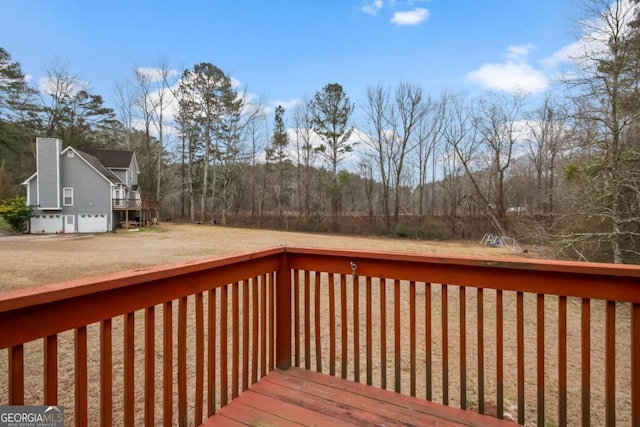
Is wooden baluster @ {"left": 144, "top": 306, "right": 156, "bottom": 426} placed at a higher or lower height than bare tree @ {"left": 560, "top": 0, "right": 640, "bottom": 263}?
lower

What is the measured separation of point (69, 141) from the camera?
23.2 meters

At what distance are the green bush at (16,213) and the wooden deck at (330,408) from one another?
2041 cm

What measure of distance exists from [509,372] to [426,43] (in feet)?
35.4

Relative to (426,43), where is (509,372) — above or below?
below

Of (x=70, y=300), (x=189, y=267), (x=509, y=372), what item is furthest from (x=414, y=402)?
(x=509, y=372)

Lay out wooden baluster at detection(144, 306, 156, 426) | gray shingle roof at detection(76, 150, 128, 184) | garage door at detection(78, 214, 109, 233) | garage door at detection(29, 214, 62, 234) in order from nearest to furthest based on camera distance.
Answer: wooden baluster at detection(144, 306, 156, 426)
garage door at detection(29, 214, 62, 234)
garage door at detection(78, 214, 109, 233)
gray shingle roof at detection(76, 150, 128, 184)

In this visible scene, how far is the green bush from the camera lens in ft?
51.8

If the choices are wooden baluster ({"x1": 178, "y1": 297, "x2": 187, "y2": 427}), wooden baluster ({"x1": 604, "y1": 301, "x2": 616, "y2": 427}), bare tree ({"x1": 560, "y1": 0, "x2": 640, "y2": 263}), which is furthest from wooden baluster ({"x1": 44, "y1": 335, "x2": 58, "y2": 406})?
bare tree ({"x1": 560, "y1": 0, "x2": 640, "y2": 263})

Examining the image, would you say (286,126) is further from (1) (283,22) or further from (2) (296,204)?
(1) (283,22)

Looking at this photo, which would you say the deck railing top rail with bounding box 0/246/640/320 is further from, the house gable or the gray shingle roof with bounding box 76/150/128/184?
the gray shingle roof with bounding box 76/150/128/184

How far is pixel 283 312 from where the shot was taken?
213 centimetres

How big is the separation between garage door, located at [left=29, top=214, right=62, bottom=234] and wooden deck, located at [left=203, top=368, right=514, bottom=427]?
2042 centimetres

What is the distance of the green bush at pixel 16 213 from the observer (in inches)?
621

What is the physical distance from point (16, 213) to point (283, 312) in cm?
2031
